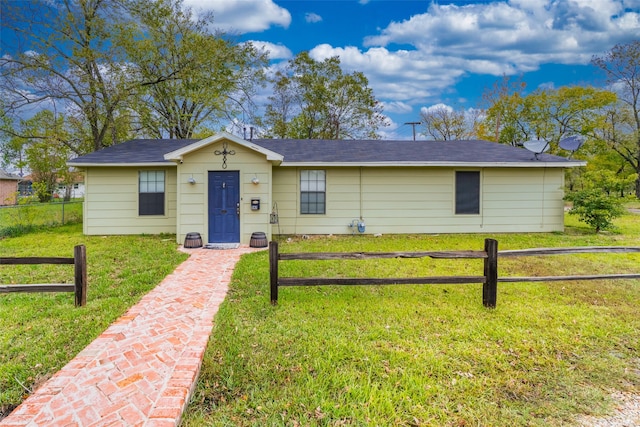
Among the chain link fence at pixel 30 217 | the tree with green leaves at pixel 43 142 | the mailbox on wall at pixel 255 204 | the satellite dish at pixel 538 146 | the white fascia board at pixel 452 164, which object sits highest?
the tree with green leaves at pixel 43 142

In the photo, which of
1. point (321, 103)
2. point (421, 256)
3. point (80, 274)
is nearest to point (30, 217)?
point (80, 274)

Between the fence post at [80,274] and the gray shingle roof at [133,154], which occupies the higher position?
the gray shingle roof at [133,154]

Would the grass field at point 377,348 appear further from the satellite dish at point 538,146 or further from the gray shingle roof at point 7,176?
the gray shingle roof at point 7,176

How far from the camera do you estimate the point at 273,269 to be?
4215 mm

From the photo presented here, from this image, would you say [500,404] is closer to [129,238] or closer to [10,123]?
[129,238]

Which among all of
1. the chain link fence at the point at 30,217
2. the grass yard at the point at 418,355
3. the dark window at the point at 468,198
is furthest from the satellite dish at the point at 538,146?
the chain link fence at the point at 30,217

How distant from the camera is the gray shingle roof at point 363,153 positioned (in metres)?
9.93

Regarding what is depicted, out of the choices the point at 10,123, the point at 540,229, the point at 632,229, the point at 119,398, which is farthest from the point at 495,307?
the point at 10,123

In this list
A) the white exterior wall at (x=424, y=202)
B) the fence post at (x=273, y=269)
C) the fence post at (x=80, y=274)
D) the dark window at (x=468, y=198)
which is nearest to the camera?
the fence post at (x=80, y=274)

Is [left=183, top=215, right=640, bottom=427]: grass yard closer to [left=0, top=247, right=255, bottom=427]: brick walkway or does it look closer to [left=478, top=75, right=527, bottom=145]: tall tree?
[left=0, top=247, right=255, bottom=427]: brick walkway

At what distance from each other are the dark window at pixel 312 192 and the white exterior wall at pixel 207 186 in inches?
74.4

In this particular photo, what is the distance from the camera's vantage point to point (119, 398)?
7.67 ft

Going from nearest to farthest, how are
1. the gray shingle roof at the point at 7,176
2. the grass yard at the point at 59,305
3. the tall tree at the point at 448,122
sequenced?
the grass yard at the point at 59,305, the gray shingle roof at the point at 7,176, the tall tree at the point at 448,122

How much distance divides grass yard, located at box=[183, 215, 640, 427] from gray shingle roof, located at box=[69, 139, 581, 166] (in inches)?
223
